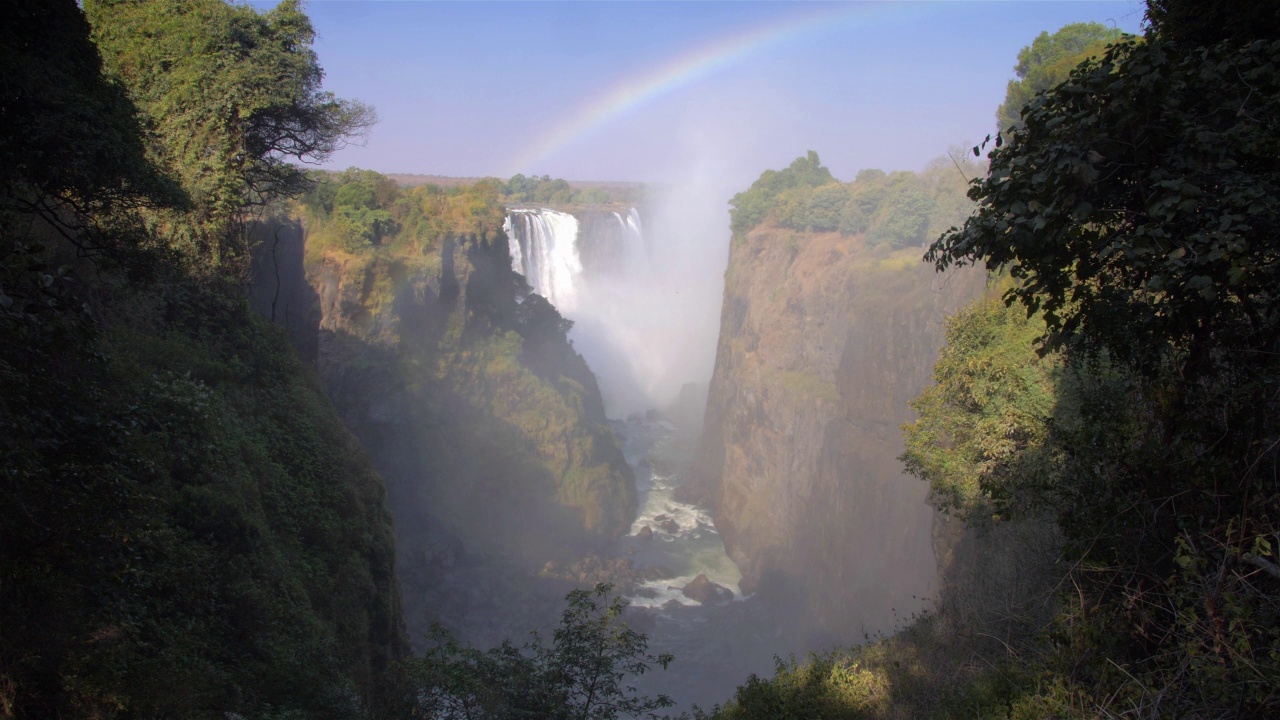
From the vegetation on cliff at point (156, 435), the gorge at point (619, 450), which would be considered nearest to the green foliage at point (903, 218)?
the gorge at point (619, 450)

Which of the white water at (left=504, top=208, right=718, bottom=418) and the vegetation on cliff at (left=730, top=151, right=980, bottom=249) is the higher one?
the vegetation on cliff at (left=730, top=151, right=980, bottom=249)

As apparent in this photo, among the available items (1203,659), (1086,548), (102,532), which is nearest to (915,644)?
(1086,548)

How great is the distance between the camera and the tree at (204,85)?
15.3m

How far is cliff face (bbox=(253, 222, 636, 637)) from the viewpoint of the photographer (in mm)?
27141

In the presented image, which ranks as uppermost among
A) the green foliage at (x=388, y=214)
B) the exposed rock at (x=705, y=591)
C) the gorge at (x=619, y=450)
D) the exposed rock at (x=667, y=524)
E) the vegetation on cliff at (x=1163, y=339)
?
the green foliage at (x=388, y=214)

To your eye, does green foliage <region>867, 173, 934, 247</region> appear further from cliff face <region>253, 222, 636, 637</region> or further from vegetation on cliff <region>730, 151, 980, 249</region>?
cliff face <region>253, 222, 636, 637</region>

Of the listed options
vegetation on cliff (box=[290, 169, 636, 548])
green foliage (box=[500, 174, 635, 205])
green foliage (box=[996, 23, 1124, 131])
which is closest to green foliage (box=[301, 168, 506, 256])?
vegetation on cliff (box=[290, 169, 636, 548])

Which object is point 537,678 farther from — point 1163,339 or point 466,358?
point 466,358

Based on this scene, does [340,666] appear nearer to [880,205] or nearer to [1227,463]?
[1227,463]

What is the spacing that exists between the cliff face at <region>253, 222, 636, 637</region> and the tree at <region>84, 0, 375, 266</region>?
7.63 meters

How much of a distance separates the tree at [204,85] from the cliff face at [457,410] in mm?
7634

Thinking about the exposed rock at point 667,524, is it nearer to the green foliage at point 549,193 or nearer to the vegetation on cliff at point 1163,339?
the vegetation on cliff at point 1163,339

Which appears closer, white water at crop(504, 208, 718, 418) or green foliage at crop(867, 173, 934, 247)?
green foliage at crop(867, 173, 934, 247)

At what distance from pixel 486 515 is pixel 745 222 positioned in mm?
22457
